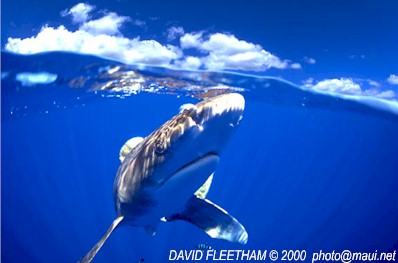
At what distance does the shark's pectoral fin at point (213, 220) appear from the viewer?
4.77m

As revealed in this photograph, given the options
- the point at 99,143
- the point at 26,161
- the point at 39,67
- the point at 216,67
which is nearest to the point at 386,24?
the point at 216,67

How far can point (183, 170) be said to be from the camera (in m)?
3.32

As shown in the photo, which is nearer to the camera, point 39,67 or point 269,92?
point 39,67

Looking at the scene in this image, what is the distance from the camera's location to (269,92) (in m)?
17.2

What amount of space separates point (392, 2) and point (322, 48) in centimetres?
240

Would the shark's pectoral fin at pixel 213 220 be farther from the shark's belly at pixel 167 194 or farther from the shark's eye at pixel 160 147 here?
the shark's eye at pixel 160 147

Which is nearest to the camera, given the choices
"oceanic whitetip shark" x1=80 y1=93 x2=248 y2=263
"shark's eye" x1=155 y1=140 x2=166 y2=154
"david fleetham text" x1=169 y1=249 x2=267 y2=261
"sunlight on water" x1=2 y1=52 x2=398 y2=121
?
"oceanic whitetip shark" x1=80 y1=93 x2=248 y2=263

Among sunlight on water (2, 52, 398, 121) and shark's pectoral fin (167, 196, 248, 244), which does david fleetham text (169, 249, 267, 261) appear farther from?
sunlight on water (2, 52, 398, 121)

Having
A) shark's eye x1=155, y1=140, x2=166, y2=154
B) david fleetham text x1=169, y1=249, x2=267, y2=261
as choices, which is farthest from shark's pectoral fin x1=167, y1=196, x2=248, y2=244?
david fleetham text x1=169, y1=249, x2=267, y2=261

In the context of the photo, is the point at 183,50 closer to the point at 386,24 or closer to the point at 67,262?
the point at 386,24

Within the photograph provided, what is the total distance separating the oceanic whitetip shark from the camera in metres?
2.84

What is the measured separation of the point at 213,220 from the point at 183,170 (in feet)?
6.30

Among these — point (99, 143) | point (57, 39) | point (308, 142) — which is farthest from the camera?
point (99, 143)

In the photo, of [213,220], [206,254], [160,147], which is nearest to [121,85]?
[206,254]
